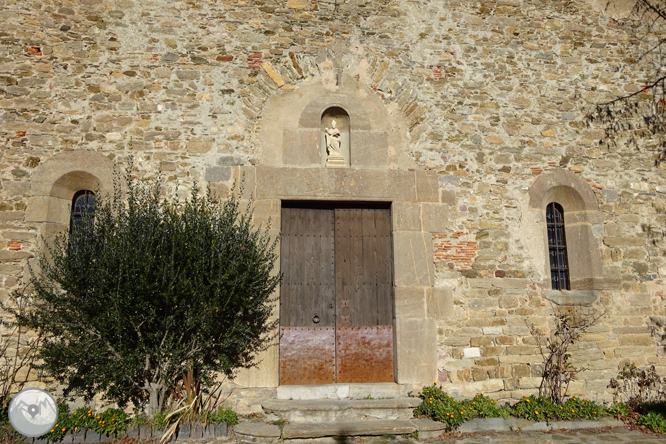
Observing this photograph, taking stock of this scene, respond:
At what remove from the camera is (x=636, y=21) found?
7301mm

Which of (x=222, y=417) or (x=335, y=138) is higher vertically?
(x=335, y=138)

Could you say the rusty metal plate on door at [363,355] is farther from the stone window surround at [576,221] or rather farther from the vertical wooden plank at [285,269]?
the stone window surround at [576,221]

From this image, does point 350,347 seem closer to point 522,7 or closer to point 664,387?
point 664,387

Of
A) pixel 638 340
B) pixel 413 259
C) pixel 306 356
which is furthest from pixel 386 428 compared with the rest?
pixel 638 340

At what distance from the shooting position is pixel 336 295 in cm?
628

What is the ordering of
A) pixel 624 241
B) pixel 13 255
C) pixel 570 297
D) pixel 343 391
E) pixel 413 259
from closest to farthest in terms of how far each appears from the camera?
pixel 13 255 < pixel 343 391 < pixel 413 259 < pixel 570 297 < pixel 624 241

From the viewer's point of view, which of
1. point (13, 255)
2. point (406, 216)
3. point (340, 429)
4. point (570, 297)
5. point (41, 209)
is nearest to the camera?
point (340, 429)

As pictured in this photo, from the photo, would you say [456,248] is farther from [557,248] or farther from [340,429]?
[340,429]

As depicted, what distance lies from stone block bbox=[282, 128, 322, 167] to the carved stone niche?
0.33 ft

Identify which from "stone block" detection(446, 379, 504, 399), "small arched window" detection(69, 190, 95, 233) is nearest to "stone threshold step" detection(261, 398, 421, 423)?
"stone block" detection(446, 379, 504, 399)

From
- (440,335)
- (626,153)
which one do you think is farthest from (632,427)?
(626,153)

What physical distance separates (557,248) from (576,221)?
→ 0.47 metres

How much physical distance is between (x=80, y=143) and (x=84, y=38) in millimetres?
1435

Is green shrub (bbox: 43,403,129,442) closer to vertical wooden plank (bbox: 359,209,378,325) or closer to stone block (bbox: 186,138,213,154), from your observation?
vertical wooden plank (bbox: 359,209,378,325)
